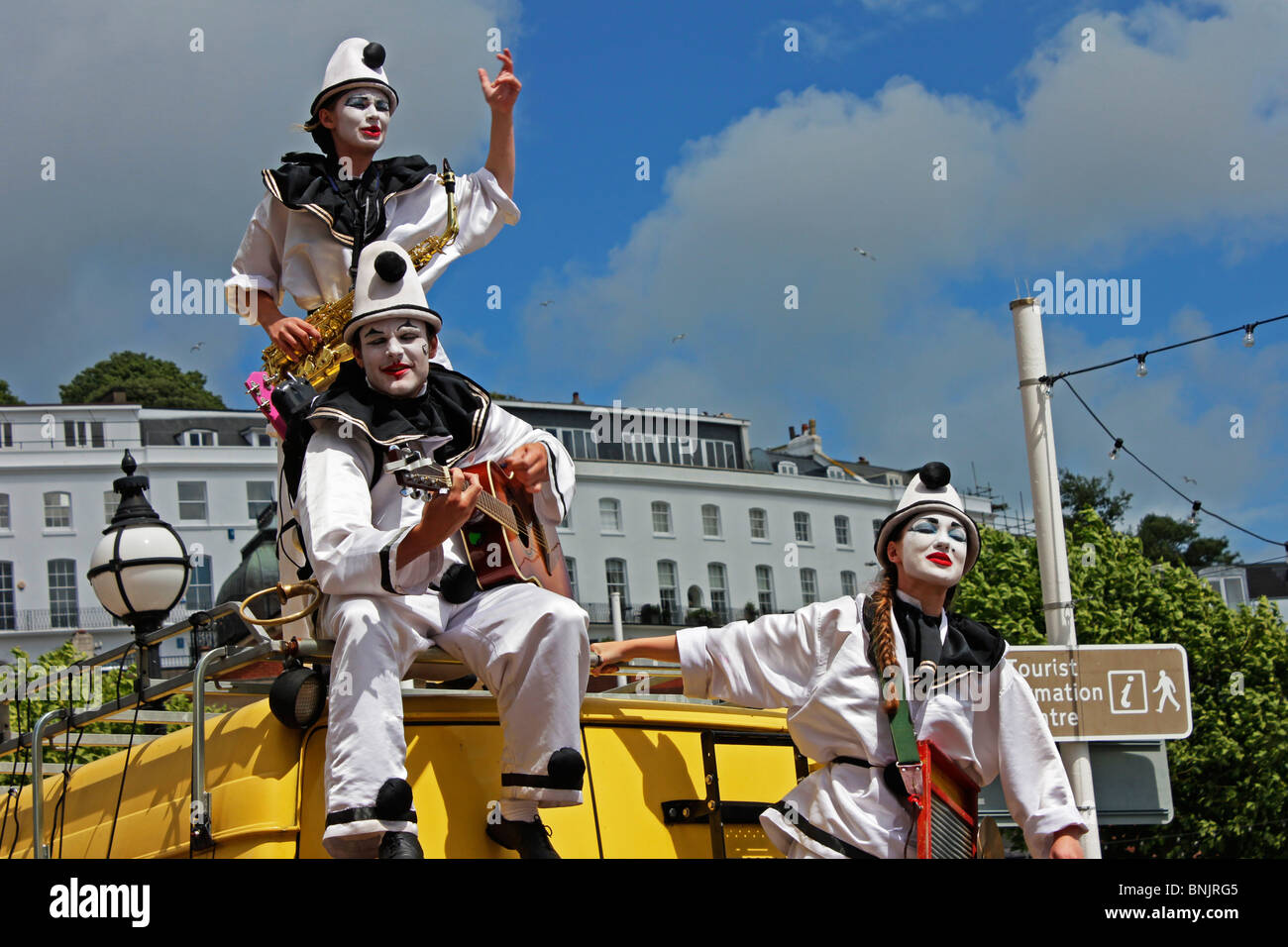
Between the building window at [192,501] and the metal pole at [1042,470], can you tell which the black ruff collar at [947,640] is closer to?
the metal pole at [1042,470]

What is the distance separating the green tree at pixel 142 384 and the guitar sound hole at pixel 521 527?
255 ft

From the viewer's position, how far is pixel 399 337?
17.6 ft

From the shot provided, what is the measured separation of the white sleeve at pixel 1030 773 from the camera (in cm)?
498

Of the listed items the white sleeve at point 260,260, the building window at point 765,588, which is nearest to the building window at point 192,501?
the building window at point 765,588

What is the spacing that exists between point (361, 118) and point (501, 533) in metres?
2.27

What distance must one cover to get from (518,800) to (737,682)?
2.95 feet

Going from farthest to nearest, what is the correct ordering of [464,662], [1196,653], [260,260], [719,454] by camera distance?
[719,454]
[1196,653]
[260,260]
[464,662]

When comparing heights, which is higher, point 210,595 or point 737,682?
point 210,595

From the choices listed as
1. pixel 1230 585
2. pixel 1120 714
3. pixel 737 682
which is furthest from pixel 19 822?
pixel 1230 585

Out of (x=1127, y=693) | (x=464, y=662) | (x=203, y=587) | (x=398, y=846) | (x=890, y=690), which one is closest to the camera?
(x=398, y=846)

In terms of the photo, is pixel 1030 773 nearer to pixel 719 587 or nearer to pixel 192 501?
pixel 192 501

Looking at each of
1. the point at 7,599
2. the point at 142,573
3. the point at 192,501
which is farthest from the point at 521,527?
the point at 7,599

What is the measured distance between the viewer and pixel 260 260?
6730 millimetres

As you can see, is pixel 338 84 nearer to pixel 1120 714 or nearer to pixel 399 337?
pixel 399 337
